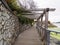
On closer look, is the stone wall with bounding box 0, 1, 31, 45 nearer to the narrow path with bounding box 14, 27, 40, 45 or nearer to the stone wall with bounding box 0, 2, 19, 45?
the stone wall with bounding box 0, 2, 19, 45

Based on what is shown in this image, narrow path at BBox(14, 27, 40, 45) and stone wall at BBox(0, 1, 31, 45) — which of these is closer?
stone wall at BBox(0, 1, 31, 45)

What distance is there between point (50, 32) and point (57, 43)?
1.29ft

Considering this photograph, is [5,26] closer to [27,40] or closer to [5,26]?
[5,26]

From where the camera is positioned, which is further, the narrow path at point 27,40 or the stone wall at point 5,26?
the narrow path at point 27,40

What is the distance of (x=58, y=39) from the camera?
8.09 ft

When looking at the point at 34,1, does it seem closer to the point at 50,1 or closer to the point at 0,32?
the point at 50,1

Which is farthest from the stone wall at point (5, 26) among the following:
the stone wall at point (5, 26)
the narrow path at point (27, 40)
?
the narrow path at point (27, 40)

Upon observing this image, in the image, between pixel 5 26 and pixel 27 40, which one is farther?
pixel 27 40

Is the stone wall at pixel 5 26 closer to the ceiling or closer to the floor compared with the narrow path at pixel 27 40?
closer to the ceiling

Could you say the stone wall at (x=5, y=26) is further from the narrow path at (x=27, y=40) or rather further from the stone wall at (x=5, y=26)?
the narrow path at (x=27, y=40)

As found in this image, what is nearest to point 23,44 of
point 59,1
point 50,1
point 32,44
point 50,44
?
point 32,44

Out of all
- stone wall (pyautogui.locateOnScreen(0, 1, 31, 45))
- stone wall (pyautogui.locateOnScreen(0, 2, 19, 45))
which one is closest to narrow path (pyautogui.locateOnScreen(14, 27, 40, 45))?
stone wall (pyautogui.locateOnScreen(0, 1, 31, 45))

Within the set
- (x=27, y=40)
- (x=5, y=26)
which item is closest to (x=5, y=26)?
(x=5, y=26)

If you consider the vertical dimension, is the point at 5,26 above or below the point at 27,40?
above
